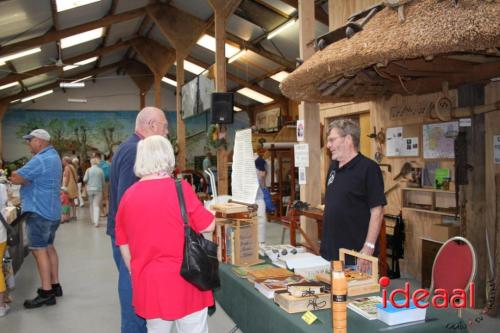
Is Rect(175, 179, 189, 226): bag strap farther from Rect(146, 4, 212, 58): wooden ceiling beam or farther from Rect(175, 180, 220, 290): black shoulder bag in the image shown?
Rect(146, 4, 212, 58): wooden ceiling beam

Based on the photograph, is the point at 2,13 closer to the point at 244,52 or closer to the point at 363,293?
the point at 244,52

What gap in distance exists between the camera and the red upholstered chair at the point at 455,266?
7.80ft

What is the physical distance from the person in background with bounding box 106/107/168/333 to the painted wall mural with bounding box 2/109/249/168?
49.8ft

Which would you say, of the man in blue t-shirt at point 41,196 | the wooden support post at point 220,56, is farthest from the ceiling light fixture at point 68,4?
the man in blue t-shirt at point 41,196

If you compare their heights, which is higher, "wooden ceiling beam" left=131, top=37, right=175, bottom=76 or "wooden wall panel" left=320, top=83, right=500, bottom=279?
"wooden ceiling beam" left=131, top=37, right=175, bottom=76

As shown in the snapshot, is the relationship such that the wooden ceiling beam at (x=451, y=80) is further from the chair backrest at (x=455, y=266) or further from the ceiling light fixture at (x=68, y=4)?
the ceiling light fixture at (x=68, y=4)

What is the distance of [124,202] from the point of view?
199 centimetres

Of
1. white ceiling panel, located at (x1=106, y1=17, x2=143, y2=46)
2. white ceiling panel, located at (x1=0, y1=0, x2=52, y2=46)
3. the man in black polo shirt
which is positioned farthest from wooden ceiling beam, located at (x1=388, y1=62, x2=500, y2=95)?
white ceiling panel, located at (x1=106, y1=17, x2=143, y2=46)

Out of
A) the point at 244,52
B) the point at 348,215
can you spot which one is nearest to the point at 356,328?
the point at 348,215

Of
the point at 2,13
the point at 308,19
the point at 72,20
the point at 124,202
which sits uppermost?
the point at 72,20

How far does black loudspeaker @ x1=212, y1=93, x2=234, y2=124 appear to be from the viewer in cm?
661

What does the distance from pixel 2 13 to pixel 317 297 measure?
25.1ft

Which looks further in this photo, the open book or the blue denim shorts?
the blue denim shorts

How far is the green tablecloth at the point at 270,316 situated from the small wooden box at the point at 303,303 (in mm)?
24
